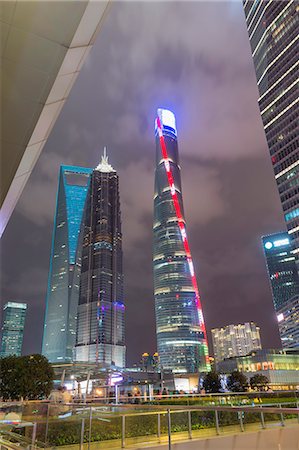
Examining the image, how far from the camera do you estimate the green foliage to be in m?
35.0

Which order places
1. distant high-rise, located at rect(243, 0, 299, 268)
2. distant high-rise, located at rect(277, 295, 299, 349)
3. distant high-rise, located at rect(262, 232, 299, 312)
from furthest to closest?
distant high-rise, located at rect(262, 232, 299, 312) < distant high-rise, located at rect(277, 295, 299, 349) < distant high-rise, located at rect(243, 0, 299, 268)

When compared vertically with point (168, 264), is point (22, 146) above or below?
below

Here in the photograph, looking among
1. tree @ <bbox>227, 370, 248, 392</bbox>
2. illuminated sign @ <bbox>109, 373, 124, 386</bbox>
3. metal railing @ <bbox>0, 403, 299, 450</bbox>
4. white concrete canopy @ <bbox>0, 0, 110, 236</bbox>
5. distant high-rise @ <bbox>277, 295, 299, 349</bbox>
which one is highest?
distant high-rise @ <bbox>277, 295, 299, 349</bbox>

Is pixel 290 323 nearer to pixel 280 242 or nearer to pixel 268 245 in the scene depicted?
pixel 268 245

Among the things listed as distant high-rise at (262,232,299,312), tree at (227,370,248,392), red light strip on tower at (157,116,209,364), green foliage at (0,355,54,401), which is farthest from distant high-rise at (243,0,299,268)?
distant high-rise at (262,232,299,312)

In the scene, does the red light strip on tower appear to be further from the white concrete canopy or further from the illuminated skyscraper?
the white concrete canopy

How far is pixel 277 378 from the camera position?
302ft

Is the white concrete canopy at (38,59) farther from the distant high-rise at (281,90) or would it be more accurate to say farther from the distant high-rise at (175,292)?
the distant high-rise at (175,292)

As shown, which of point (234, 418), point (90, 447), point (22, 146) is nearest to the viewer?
point (22, 146)

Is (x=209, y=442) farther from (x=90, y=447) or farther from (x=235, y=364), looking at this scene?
(x=235, y=364)

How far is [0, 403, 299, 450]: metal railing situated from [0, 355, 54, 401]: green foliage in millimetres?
30052

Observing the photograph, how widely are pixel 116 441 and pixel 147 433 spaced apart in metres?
0.74

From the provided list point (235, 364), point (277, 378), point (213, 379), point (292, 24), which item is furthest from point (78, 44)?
point (292, 24)

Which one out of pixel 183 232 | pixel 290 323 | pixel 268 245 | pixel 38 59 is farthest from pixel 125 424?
pixel 268 245
